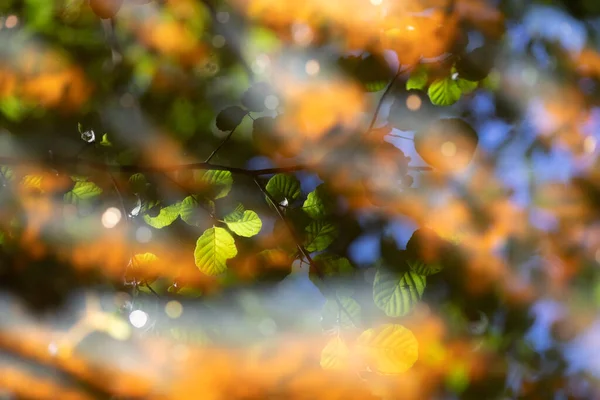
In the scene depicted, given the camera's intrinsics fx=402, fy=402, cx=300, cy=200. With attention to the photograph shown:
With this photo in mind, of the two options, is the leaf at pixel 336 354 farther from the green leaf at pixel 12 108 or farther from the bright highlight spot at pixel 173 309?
the green leaf at pixel 12 108

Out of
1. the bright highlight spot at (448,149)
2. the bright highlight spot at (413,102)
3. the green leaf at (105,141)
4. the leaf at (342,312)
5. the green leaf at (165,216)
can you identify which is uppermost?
the bright highlight spot at (413,102)

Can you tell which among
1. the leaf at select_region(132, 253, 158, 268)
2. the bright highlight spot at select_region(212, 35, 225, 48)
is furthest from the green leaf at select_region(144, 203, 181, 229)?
the bright highlight spot at select_region(212, 35, 225, 48)

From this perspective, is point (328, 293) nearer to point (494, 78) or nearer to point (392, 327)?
point (392, 327)

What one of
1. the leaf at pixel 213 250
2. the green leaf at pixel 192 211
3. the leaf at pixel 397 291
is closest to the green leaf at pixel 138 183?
the green leaf at pixel 192 211

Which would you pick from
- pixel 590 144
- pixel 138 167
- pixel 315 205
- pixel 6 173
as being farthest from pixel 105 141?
pixel 590 144

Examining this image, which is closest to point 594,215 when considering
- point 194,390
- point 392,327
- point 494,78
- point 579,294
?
point 579,294

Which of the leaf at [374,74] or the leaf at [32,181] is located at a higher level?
the leaf at [374,74]
